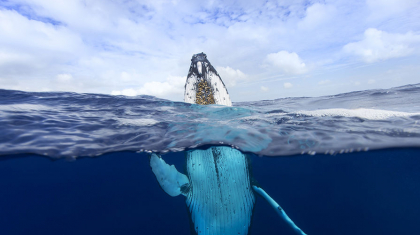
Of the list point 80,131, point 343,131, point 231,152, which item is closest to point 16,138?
point 80,131

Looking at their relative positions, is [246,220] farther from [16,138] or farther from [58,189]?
[58,189]

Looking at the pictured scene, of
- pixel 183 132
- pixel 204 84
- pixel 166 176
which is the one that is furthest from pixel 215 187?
pixel 204 84

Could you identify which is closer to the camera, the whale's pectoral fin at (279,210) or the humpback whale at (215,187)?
the whale's pectoral fin at (279,210)

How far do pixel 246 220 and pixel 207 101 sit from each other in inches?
182

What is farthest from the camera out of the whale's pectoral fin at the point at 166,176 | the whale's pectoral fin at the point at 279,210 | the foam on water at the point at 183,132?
the whale's pectoral fin at the point at 166,176

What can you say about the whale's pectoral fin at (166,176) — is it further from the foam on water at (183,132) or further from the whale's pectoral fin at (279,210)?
the whale's pectoral fin at (279,210)

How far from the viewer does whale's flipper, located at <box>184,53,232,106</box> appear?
7.94 m

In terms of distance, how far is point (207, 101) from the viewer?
26.5 ft

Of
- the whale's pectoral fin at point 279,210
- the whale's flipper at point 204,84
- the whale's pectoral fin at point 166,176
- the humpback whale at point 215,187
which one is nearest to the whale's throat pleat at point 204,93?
the whale's flipper at point 204,84

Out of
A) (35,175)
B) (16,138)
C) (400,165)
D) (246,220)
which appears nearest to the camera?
(16,138)

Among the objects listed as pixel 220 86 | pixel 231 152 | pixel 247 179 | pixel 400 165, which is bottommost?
pixel 400 165

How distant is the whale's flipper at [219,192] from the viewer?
5.23 metres

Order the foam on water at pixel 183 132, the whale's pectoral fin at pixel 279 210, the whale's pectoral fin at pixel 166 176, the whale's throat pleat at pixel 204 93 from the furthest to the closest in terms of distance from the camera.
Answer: the whale's throat pleat at pixel 204 93 < the whale's pectoral fin at pixel 166 176 < the foam on water at pixel 183 132 < the whale's pectoral fin at pixel 279 210

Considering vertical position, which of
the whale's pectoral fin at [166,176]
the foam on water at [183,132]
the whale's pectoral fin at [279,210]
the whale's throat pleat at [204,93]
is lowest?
the whale's pectoral fin at [279,210]
